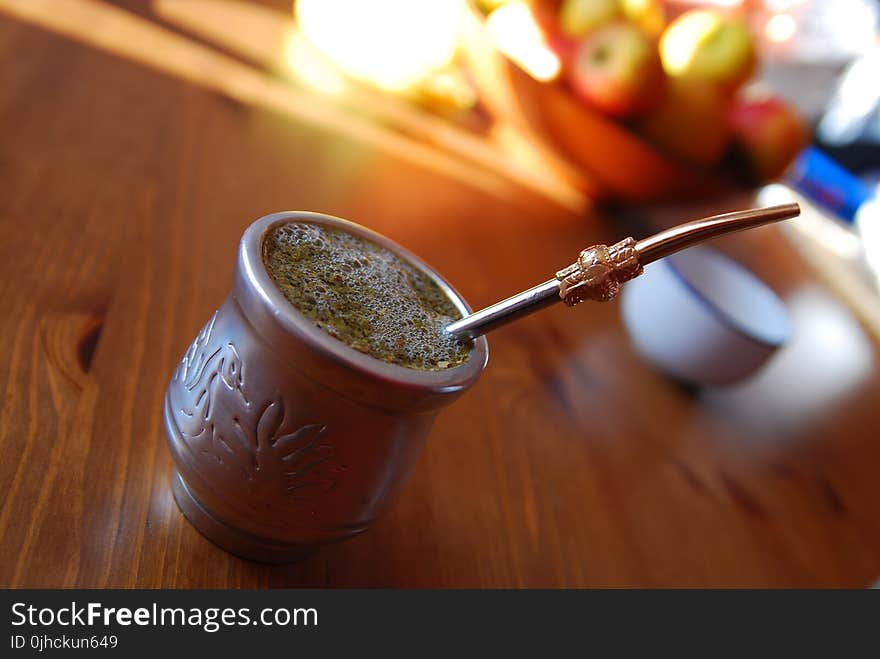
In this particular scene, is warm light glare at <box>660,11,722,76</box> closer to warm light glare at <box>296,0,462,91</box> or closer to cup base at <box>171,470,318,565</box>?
warm light glare at <box>296,0,462,91</box>

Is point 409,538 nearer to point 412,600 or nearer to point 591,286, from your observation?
point 412,600

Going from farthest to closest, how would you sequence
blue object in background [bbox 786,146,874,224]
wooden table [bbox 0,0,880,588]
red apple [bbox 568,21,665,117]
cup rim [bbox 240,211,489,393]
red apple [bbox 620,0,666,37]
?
blue object in background [bbox 786,146,874,224]
red apple [bbox 620,0,666,37]
red apple [bbox 568,21,665,117]
wooden table [bbox 0,0,880,588]
cup rim [bbox 240,211,489,393]

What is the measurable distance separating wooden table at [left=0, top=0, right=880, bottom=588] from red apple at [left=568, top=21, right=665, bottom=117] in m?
0.14

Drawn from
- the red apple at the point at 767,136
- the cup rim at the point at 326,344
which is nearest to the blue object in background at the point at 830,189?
the red apple at the point at 767,136

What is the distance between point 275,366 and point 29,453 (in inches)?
6.7

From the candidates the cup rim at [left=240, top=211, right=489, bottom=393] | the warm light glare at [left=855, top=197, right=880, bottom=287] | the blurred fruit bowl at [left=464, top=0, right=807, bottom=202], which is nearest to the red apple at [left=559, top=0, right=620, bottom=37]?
the blurred fruit bowl at [left=464, top=0, right=807, bottom=202]

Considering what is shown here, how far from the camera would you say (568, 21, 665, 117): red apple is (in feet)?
Result: 2.86

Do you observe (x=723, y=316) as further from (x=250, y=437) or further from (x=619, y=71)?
(x=250, y=437)

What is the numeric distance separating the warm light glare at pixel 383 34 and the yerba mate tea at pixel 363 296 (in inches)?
23.0

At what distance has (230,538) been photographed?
409mm

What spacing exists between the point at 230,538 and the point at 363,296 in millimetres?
145

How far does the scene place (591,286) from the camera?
15.1 inches

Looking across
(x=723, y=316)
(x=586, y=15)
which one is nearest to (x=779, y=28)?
(x=586, y=15)

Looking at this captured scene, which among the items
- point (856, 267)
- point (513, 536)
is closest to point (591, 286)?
point (513, 536)
